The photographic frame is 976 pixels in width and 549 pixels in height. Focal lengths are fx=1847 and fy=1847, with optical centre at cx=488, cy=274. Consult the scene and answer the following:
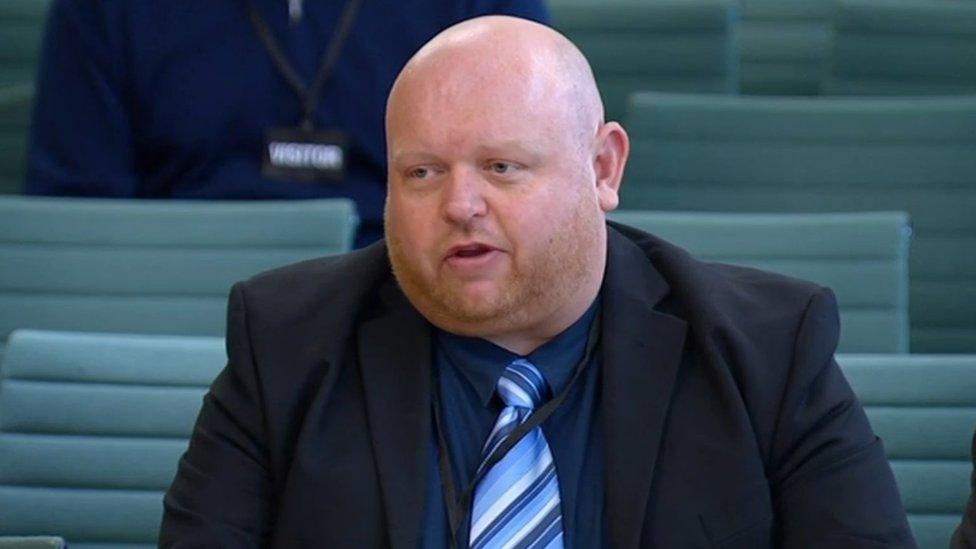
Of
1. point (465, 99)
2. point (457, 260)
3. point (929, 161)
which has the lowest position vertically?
point (929, 161)

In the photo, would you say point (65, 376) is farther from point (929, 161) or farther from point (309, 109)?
point (929, 161)

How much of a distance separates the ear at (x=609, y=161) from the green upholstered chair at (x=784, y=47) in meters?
2.59

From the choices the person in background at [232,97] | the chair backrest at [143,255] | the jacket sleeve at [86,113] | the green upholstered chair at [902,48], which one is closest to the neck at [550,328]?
the chair backrest at [143,255]

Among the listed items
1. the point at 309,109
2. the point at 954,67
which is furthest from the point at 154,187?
the point at 954,67

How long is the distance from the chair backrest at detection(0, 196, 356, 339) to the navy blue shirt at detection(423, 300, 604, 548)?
0.86 m

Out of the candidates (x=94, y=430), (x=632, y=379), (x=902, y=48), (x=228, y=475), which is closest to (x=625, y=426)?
(x=632, y=379)

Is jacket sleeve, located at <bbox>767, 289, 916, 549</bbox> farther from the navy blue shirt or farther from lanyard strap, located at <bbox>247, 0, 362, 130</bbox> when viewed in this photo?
lanyard strap, located at <bbox>247, 0, 362, 130</bbox>

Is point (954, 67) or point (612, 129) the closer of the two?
point (612, 129)

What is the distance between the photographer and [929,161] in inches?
130

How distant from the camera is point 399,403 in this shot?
5.77ft

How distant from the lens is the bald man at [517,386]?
1.67 m

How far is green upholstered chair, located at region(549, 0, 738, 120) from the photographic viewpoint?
3697 millimetres

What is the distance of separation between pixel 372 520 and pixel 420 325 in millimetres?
214

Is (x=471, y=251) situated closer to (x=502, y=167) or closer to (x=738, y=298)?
(x=502, y=167)
